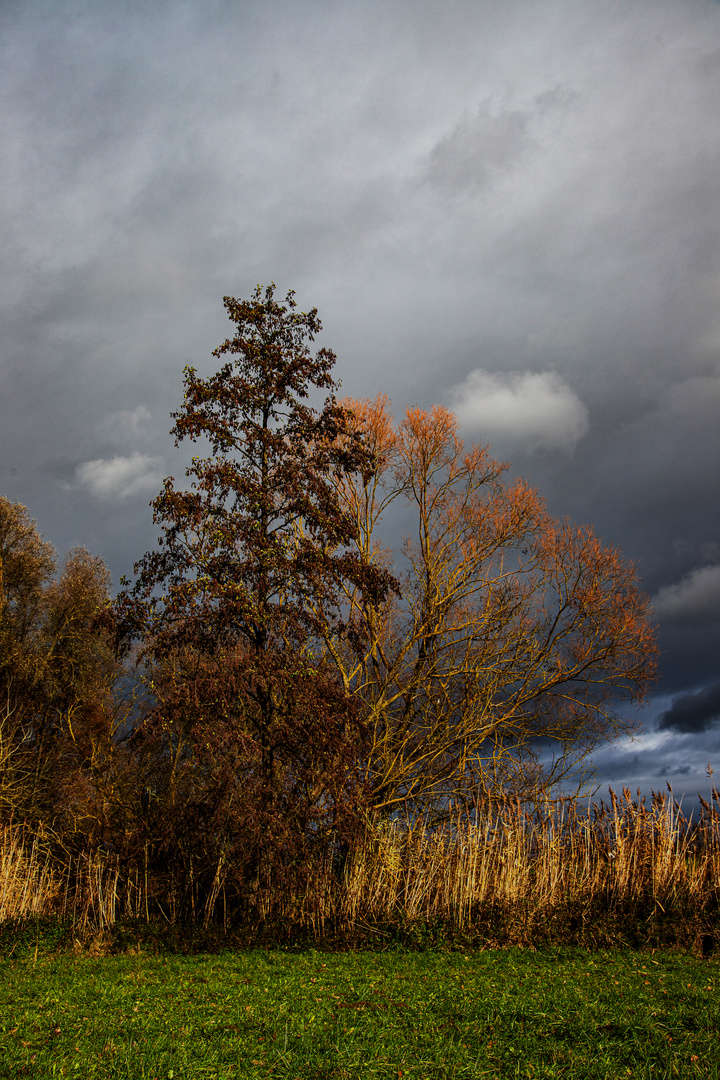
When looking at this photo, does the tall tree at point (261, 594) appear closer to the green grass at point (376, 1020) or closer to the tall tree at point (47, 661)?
the green grass at point (376, 1020)

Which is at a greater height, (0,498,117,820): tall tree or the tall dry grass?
(0,498,117,820): tall tree

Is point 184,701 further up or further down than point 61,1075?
further up

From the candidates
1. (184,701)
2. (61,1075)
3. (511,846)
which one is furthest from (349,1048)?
(511,846)

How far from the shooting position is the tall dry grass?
378 inches

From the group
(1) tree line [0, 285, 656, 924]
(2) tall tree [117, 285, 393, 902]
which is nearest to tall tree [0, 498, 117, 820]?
(1) tree line [0, 285, 656, 924]

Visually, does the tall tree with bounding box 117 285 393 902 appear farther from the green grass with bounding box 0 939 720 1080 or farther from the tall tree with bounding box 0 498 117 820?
the tall tree with bounding box 0 498 117 820

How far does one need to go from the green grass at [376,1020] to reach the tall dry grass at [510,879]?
1433 mm

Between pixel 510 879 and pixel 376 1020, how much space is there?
16.8 feet

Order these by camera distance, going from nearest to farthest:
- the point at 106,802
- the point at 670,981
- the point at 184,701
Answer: the point at 670,981
the point at 184,701
the point at 106,802

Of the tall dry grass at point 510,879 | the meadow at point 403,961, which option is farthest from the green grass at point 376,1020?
the tall dry grass at point 510,879

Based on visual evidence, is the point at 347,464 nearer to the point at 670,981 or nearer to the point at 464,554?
the point at 464,554

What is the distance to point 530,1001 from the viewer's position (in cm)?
564

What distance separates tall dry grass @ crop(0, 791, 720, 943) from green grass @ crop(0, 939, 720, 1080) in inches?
56.4

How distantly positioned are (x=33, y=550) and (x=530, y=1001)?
62.0 feet
